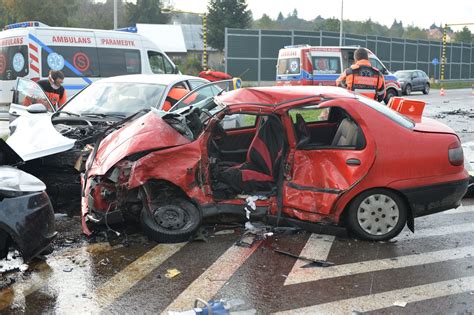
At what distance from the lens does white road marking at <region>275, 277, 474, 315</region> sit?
12.3ft

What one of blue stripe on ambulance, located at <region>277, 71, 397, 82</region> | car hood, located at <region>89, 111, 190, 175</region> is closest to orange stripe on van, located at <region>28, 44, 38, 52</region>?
car hood, located at <region>89, 111, 190, 175</region>

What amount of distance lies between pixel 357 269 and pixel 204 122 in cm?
201

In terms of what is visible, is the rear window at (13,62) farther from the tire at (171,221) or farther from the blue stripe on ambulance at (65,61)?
the tire at (171,221)

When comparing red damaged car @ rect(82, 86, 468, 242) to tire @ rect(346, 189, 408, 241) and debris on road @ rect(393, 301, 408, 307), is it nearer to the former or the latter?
tire @ rect(346, 189, 408, 241)

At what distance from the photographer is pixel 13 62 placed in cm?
1348

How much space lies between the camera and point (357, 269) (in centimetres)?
451

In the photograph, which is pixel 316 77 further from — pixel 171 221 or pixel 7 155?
pixel 7 155

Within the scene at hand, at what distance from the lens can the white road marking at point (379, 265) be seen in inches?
172

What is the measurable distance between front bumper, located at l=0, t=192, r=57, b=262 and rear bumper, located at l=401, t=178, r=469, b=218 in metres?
3.24

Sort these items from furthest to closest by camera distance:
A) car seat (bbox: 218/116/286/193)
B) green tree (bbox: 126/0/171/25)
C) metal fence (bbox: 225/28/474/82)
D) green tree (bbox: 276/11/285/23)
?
green tree (bbox: 276/11/285/23) → green tree (bbox: 126/0/171/25) → metal fence (bbox: 225/28/474/82) → car seat (bbox: 218/116/286/193)

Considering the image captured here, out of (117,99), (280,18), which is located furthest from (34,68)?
(280,18)

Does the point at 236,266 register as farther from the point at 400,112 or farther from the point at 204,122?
the point at 400,112

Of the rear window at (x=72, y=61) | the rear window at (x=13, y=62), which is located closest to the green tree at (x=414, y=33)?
the rear window at (x=72, y=61)

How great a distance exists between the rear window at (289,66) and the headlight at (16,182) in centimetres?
1967
